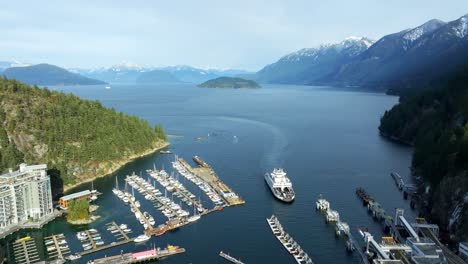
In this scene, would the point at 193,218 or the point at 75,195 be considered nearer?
the point at 193,218

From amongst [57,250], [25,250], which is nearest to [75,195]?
[25,250]

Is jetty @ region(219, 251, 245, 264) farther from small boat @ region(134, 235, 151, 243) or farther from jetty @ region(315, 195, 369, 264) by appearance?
jetty @ region(315, 195, 369, 264)

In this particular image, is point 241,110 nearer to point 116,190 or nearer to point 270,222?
point 116,190

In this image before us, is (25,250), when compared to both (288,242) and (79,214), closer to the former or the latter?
(79,214)

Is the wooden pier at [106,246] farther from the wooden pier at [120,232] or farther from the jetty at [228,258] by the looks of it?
the jetty at [228,258]

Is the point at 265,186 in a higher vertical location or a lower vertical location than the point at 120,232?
higher

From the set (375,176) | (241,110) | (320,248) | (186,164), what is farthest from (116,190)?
(241,110)

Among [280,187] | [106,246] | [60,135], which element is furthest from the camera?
[60,135]
